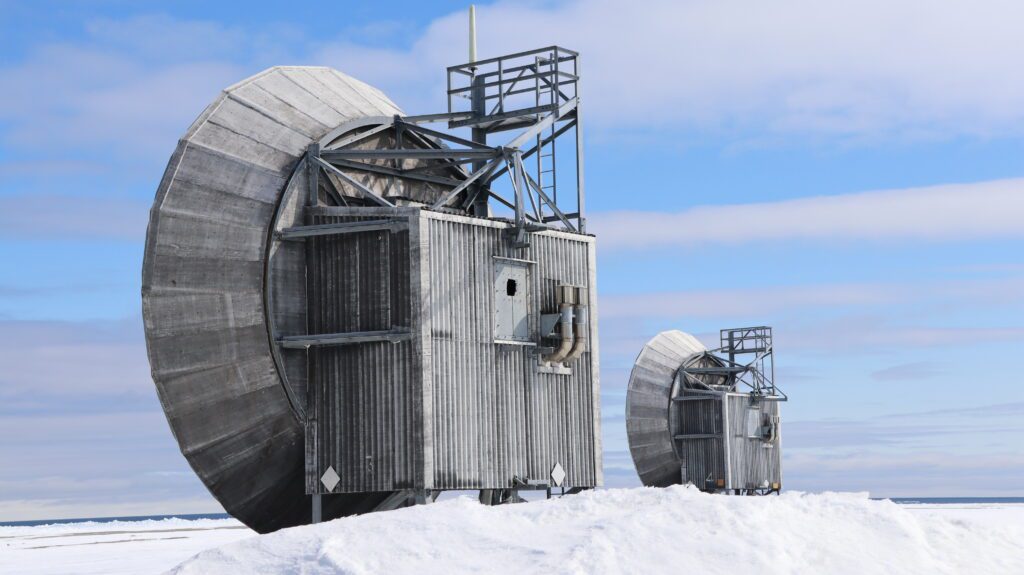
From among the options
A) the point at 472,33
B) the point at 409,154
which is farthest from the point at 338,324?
the point at 472,33

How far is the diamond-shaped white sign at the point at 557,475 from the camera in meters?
27.0

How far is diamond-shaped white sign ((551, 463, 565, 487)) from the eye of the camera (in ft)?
88.4

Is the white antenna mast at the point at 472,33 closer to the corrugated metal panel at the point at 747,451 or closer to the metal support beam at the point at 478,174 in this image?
the metal support beam at the point at 478,174

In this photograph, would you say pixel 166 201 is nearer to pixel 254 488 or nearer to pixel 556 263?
pixel 254 488

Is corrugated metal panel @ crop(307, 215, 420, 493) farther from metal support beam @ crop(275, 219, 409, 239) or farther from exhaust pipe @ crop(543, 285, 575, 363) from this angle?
exhaust pipe @ crop(543, 285, 575, 363)

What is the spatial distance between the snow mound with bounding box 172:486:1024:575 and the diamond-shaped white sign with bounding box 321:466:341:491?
5.37m

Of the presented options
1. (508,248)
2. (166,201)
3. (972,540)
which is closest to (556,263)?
(508,248)

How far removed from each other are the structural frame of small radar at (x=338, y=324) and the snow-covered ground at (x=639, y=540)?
4818 mm

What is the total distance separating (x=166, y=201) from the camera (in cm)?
2377

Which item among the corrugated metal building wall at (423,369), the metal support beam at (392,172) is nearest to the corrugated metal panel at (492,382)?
the corrugated metal building wall at (423,369)

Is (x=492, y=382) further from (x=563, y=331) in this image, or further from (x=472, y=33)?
(x=472, y=33)

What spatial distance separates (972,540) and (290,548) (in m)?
11.2

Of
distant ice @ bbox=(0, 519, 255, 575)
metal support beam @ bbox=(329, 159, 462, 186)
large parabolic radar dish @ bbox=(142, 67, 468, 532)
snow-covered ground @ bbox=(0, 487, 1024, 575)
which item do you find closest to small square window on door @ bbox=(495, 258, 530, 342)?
metal support beam @ bbox=(329, 159, 462, 186)

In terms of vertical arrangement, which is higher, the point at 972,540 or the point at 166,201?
the point at 166,201
